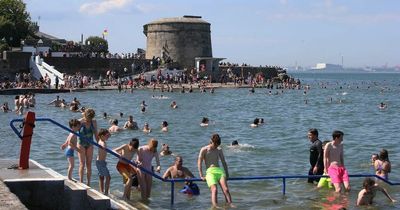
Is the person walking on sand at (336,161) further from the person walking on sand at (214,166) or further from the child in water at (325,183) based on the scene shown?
the person walking on sand at (214,166)

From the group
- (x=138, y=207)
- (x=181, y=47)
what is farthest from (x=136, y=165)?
(x=181, y=47)

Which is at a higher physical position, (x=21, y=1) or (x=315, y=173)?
(x=21, y=1)

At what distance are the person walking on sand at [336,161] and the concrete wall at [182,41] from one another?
204ft

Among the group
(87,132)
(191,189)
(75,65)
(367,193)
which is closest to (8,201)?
(87,132)

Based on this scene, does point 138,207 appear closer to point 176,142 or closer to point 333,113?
point 176,142

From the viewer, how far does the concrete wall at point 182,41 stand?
74.4m

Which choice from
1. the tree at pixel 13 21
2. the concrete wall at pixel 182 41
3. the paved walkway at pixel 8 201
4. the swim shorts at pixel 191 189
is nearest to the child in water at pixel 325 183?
the swim shorts at pixel 191 189

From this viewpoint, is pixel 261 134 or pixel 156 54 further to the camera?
pixel 156 54

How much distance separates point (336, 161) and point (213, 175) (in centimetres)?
256

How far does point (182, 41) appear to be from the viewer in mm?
74375

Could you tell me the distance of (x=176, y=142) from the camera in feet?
76.0

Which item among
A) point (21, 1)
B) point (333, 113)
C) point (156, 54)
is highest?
point (21, 1)

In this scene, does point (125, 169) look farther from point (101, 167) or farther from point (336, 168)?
point (336, 168)

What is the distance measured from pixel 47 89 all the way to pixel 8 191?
46.0 metres
